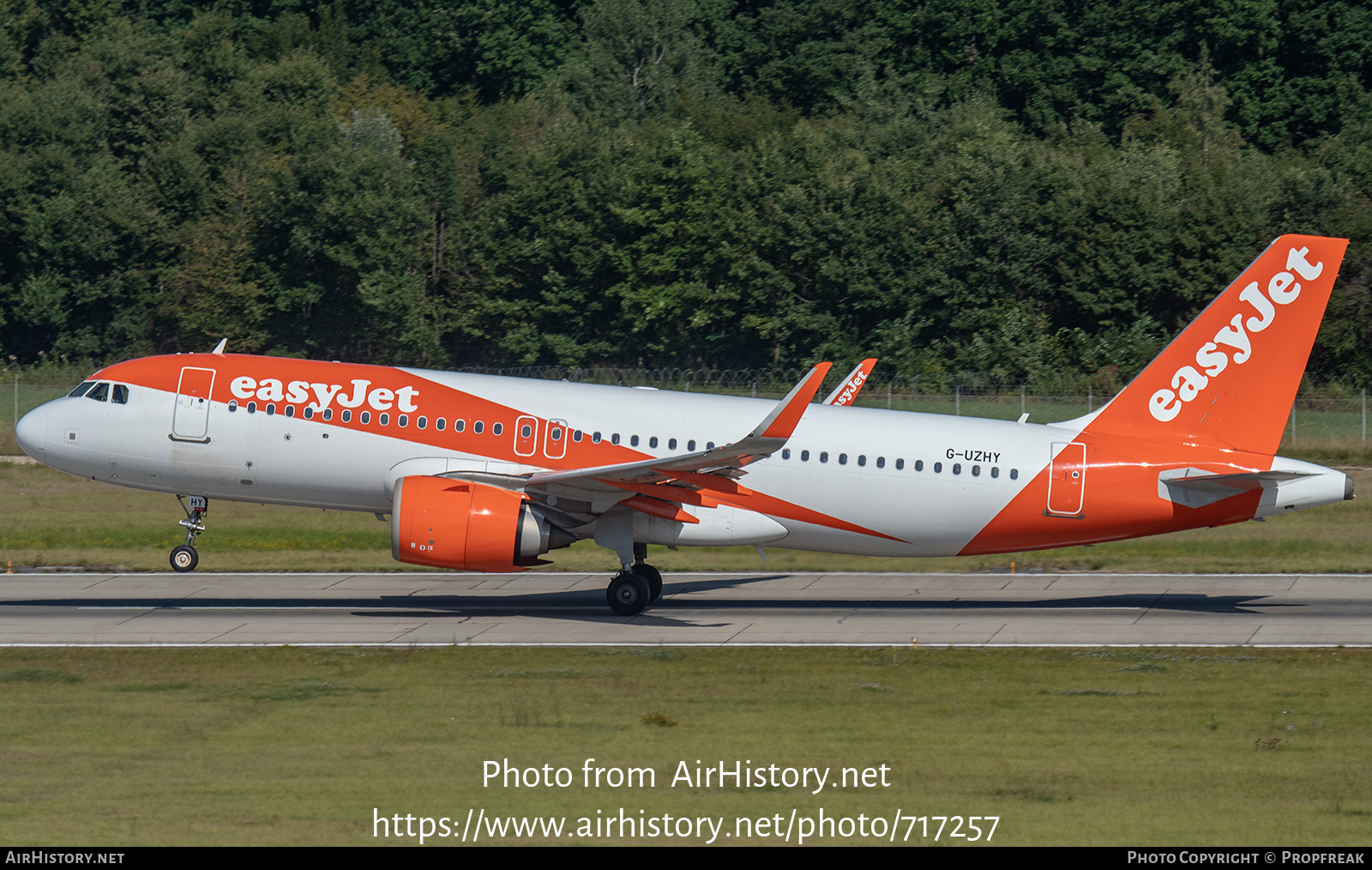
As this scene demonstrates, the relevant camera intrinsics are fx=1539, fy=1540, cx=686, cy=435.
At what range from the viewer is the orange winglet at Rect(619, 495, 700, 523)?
2892 centimetres

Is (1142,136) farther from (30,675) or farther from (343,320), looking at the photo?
(30,675)

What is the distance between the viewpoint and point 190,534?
30.5 metres

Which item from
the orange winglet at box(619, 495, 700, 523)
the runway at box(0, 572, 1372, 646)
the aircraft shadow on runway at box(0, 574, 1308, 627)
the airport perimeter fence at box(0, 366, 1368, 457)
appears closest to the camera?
the runway at box(0, 572, 1372, 646)

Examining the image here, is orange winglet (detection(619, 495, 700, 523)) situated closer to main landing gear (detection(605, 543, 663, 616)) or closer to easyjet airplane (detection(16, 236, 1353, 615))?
easyjet airplane (detection(16, 236, 1353, 615))

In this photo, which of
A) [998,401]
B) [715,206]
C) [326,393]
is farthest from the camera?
[715,206]

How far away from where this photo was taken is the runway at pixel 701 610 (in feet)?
92.0

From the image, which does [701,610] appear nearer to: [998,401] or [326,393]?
[326,393]

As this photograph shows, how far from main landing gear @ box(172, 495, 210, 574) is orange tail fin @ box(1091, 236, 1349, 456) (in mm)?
18446

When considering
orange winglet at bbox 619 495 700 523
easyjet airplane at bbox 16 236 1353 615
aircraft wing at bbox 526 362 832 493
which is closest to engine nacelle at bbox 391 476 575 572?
aircraft wing at bbox 526 362 832 493

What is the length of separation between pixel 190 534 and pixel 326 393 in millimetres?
4081

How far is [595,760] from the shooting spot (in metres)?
19.5

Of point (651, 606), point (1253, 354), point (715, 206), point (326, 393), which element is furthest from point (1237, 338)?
point (715, 206)

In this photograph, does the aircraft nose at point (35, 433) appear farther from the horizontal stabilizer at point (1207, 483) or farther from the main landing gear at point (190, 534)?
the horizontal stabilizer at point (1207, 483)

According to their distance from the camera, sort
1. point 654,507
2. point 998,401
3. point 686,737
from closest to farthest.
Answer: point 686,737 < point 654,507 < point 998,401
